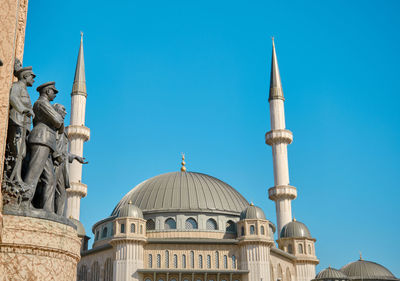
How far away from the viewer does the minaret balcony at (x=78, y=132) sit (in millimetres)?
47125

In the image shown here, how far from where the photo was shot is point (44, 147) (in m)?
6.62

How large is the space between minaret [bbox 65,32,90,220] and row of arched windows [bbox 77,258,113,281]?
174 inches

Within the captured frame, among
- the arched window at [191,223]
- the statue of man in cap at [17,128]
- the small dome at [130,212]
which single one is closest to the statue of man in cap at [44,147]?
the statue of man in cap at [17,128]

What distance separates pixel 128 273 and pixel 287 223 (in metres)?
16.4

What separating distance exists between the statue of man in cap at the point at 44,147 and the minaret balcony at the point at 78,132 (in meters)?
41.1

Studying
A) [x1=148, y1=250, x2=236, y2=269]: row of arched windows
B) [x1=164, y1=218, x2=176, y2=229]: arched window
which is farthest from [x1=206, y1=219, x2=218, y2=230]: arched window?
[x1=148, y1=250, x2=236, y2=269]: row of arched windows

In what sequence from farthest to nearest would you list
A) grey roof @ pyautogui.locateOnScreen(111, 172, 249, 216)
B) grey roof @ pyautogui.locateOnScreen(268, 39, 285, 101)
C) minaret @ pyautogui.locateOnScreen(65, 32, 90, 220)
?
grey roof @ pyautogui.locateOnScreen(268, 39, 285, 101) → grey roof @ pyautogui.locateOnScreen(111, 172, 249, 216) → minaret @ pyautogui.locateOnScreen(65, 32, 90, 220)

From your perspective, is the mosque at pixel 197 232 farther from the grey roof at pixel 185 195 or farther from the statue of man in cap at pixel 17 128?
the statue of man in cap at pixel 17 128

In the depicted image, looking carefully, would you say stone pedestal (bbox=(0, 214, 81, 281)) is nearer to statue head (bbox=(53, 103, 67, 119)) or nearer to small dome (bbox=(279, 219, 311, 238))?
statue head (bbox=(53, 103, 67, 119))

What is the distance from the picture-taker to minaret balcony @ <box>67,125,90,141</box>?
4712cm

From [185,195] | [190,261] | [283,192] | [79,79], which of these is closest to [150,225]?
[185,195]

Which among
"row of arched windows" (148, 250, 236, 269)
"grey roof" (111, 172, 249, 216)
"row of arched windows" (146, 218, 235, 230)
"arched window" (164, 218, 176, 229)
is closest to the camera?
"row of arched windows" (148, 250, 236, 269)

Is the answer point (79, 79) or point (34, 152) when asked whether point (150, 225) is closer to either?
point (79, 79)

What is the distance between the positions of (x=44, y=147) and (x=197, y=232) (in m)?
37.8
